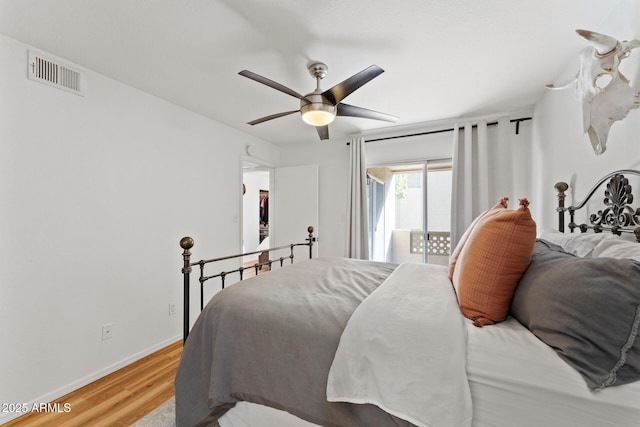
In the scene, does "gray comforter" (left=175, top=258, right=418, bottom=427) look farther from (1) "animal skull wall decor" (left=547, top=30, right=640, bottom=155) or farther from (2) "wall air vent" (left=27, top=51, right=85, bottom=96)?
(2) "wall air vent" (left=27, top=51, right=85, bottom=96)

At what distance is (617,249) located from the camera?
1.00 meters

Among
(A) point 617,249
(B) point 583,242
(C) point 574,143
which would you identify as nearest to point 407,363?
(A) point 617,249

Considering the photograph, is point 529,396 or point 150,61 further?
point 150,61

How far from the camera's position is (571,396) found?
768 millimetres

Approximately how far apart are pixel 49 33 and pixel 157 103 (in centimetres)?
95

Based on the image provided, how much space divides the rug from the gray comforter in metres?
0.45

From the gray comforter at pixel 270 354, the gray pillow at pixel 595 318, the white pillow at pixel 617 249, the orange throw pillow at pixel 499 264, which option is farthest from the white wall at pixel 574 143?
the gray comforter at pixel 270 354

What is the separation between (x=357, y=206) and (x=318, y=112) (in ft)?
6.51

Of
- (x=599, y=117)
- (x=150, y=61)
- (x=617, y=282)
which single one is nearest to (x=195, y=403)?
(x=617, y=282)

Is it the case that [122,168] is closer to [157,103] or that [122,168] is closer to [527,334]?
[157,103]

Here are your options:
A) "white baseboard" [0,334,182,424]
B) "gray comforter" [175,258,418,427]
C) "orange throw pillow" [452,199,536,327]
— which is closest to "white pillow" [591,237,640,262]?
"orange throw pillow" [452,199,536,327]

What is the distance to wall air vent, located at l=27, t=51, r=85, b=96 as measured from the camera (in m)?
1.83

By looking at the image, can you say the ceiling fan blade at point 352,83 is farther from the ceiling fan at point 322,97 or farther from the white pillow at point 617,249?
the white pillow at point 617,249

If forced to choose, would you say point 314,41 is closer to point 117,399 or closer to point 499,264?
point 499,264
